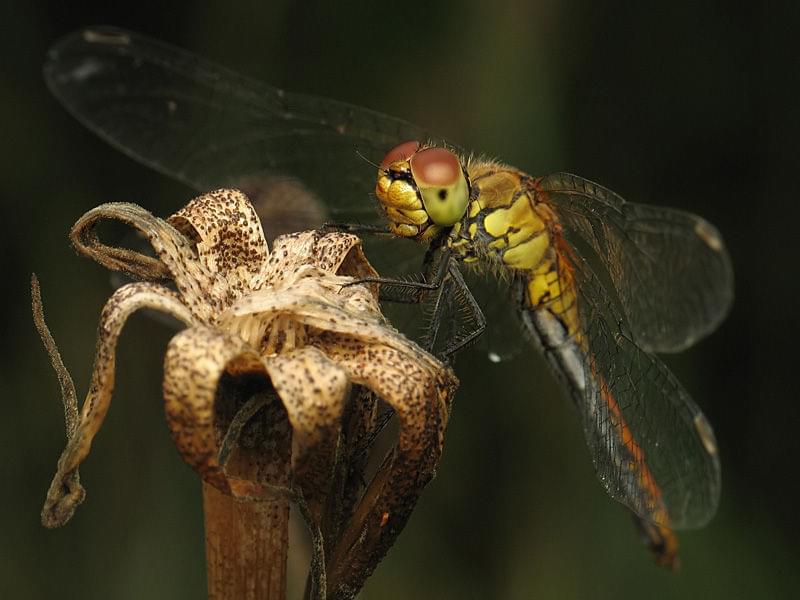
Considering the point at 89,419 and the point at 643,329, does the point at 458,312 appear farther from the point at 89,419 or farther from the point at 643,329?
the point at 89,419

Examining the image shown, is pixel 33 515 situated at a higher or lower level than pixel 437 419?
lower

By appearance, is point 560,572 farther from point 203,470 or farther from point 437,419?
point 203,470

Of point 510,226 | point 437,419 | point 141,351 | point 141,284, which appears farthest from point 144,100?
point 437,419

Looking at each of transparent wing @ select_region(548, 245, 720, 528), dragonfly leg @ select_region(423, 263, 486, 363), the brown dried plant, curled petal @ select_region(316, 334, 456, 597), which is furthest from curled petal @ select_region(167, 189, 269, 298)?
transparent wing @ select_region(548, 245, 720, 528)

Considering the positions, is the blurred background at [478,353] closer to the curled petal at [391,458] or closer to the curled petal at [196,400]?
the curled petal at [391,458]

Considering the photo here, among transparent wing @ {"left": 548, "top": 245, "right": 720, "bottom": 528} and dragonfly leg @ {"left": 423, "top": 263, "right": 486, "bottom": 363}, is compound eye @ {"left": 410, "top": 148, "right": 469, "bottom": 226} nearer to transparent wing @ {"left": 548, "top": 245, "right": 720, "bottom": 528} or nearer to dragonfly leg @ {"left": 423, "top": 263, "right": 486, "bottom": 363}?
dragonfly leg @ {"left": 423, "top": 263, "right": 486, "bottom": 363}

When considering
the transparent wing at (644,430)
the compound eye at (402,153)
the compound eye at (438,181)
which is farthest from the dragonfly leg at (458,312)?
the transparent wing at (644,430)

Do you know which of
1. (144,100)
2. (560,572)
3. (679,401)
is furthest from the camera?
(560,572)
